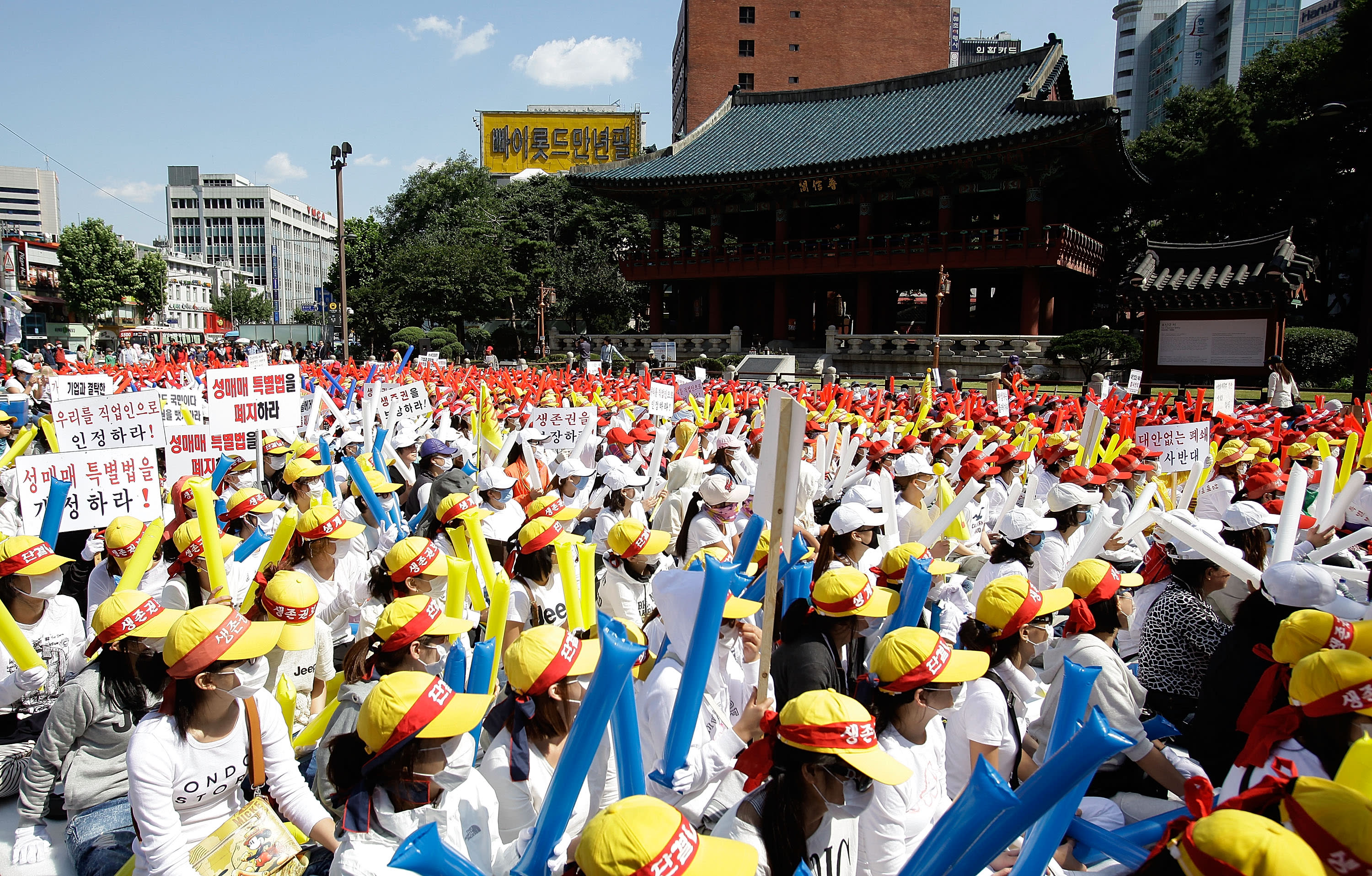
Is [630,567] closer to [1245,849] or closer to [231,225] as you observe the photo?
[1245,849]

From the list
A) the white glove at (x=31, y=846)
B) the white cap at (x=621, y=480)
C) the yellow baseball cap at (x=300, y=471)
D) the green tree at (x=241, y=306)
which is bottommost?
the white glove at (x=31, y=846)

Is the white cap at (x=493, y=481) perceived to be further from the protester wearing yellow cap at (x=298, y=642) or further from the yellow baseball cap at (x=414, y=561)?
the protester wearing yellow cap at (x=298, y=642)

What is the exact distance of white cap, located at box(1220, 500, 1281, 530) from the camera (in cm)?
442

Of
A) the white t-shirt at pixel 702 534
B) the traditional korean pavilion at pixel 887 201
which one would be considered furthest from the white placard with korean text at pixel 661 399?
the traditional korean pavilion at pixel 887 201

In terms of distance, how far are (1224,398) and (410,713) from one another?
1102 cm

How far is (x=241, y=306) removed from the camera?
267 ft

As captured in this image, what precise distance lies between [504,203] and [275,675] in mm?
45470

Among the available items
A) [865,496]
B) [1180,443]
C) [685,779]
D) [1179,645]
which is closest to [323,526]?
[685,779]

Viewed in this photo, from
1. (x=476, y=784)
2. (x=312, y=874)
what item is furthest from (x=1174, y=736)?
(x=312, y=874)

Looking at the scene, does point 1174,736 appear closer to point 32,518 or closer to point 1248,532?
point 1248,532

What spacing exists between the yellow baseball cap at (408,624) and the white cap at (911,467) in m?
3.67

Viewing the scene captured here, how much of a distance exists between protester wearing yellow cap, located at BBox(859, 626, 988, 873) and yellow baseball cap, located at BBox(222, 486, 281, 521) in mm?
3796

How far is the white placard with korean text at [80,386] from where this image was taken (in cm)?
970

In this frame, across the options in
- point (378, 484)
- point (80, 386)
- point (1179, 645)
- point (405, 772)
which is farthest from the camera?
point (80, 386)
